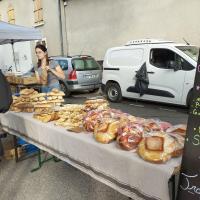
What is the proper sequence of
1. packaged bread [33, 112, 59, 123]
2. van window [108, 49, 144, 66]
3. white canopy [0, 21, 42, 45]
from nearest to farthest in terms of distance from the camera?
1. packaged bread [33, 112, 59, 123]
2. white canopy [0, 21, 42, 45]
3. van window [108, 49, 144, 66]

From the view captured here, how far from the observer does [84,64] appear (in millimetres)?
12570

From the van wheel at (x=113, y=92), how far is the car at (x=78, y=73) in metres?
1.71

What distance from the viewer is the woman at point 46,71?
4688mm

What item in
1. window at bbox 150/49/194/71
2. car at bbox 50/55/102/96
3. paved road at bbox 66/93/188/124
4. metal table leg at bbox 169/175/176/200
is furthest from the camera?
car at bbox 50/55/102/96

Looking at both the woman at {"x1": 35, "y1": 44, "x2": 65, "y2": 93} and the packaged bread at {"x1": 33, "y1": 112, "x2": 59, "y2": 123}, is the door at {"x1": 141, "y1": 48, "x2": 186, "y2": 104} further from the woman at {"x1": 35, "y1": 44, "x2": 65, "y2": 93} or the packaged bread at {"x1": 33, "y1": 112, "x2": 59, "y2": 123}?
the packaged bread at {"x1": 33, "y1": 112, "x2": 59, "y2": 123}

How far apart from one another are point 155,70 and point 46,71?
16.7 ft

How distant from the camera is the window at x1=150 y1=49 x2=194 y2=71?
8.35m

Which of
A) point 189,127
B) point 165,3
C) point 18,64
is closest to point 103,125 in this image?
point 189,127

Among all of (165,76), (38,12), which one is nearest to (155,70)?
(165,76)

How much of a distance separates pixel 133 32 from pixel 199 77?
39.0 ft

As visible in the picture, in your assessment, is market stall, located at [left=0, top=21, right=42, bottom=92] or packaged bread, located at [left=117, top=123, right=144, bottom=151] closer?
packaged bread, located at [left=117, top=123, right=144, bottom=151]

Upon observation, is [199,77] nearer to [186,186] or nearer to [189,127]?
[189,127]

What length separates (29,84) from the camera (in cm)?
898

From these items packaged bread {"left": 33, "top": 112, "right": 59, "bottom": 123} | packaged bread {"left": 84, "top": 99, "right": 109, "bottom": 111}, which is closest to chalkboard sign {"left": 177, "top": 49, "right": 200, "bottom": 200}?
packaged bread {"left": 84, "top": 99, "right": 109, "bottom": 111}
